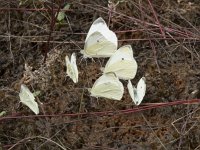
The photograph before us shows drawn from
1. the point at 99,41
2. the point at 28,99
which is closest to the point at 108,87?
the point at 99,41

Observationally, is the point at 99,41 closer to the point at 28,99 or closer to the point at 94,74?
the point at 94,74

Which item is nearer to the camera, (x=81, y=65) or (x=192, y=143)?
(x=192, y=143)

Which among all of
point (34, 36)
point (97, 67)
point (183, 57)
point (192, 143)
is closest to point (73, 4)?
point (34, 36)

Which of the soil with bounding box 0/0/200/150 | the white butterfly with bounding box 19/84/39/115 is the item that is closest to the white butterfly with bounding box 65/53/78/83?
the soil with bounding box 0/0/200/150

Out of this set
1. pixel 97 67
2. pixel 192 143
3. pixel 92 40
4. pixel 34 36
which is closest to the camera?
pixel 192 143

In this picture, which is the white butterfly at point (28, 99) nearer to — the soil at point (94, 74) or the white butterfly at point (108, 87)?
the soil at point (94, 74)

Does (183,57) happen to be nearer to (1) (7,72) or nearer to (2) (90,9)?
(2) (90,9)

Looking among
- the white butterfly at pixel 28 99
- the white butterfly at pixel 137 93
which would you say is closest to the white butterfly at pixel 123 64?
the white butterfly at pixel 137 93
